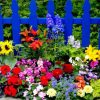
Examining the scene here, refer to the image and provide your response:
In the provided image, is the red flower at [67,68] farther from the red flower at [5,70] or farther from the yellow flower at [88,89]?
the red flower at [5,70]

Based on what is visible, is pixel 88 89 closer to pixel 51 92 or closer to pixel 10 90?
pixel 51 92

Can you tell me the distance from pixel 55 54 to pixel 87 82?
1.89 feet

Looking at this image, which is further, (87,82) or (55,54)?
(55,54)

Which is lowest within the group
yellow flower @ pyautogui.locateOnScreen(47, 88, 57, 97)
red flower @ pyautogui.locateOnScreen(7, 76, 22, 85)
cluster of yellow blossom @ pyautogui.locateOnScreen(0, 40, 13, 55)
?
yellow flower @ pyautogui.locateOnScreen(47, 88, 57, 97)

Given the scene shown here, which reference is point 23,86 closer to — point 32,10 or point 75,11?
point 32,10


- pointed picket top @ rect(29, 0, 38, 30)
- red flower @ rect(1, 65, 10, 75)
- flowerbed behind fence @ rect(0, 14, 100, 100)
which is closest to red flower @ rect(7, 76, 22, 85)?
flowerbed behind fence @ rect(0, 14, 100, 100)

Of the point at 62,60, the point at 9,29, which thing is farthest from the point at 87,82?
the point at 9,29

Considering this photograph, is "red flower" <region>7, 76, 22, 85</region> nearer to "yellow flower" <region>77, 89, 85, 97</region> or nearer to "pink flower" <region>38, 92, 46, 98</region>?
"pink flower" <region>38, 92, 46, 98</region>

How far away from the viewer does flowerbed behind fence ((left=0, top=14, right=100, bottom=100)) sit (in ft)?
13.3

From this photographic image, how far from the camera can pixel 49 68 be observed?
15.0 feet

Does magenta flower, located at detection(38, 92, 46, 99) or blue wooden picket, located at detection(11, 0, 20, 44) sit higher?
blue wooden picket, located at detection(11, 0, 20, 44)

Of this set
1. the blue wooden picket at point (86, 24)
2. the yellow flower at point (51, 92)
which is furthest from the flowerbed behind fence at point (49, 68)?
the blue wooden picket at point (86, 24)

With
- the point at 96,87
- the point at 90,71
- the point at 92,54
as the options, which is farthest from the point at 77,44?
the point at 96,87

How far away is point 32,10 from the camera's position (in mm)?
4797
